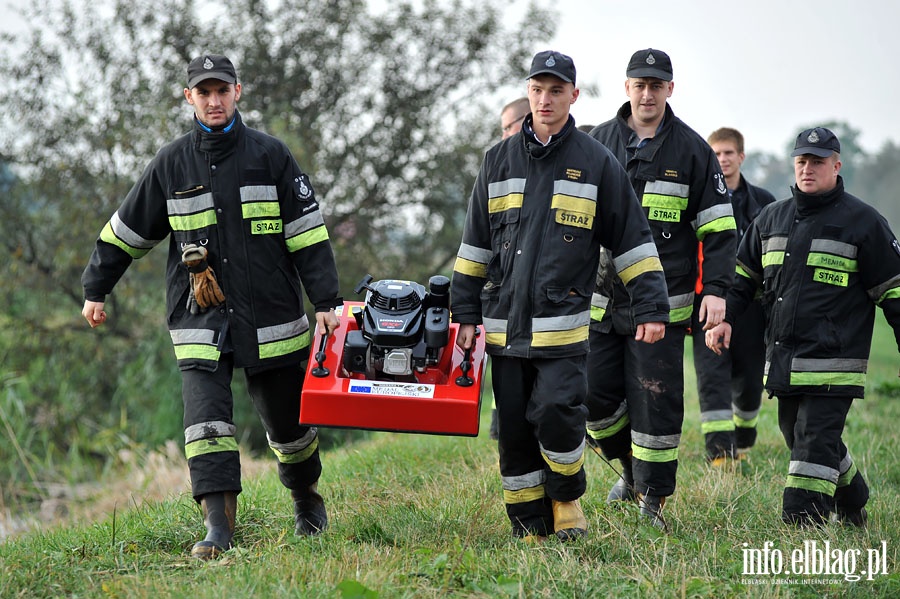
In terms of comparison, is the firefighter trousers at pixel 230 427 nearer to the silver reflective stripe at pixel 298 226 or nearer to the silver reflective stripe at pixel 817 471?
the silver reflective stripe at pixel 298 226

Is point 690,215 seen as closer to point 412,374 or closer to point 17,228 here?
point 412,374

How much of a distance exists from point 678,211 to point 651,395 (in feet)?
3.59

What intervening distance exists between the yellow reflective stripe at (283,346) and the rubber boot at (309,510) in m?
0.87

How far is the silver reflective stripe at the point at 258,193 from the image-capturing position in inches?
206

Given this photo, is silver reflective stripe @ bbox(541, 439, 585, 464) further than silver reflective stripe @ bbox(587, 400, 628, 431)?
No

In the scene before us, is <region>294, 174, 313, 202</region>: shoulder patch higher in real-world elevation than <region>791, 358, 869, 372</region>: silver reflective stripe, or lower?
higher

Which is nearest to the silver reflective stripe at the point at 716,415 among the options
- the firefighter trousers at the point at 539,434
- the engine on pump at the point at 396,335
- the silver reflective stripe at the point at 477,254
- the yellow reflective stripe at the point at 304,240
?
the firefighter trousers at the point at 539,434

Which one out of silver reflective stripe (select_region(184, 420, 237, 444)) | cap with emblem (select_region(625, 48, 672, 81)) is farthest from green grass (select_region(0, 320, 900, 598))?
cap with emblem (select_region(625, 48, 672, 81))

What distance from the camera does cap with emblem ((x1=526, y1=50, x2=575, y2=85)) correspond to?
491 centimetres

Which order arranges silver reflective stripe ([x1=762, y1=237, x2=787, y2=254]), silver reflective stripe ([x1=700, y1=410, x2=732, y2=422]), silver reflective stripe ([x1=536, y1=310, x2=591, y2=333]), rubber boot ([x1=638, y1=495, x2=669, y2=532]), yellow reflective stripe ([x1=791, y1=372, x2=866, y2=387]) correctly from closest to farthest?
silver reflective stripe ([x1=536, y1=310, x2=591, y2=333]) < rubber boot ([x1=638, y1=495, x2=669, y2=532]) < yellow reflective stripe ([x1=791, y1=372, x2=866, y2=387]) < silver reflective stripe ([x1=762, y1=237, x2=787, y2=254]) < silver reflective stripe ([x1=700, y1=410, x2=732, y2=422])

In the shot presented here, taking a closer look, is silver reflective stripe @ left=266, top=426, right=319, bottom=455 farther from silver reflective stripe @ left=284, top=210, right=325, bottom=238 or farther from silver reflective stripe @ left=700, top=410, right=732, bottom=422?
silver reflective stripe @ left=700, top=410, right=732, bottom=422

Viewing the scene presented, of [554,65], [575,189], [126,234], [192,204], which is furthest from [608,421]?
[126,234]

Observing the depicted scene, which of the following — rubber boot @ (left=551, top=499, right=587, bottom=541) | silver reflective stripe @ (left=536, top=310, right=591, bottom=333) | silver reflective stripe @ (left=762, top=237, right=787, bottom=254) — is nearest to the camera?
silver reflective stripe @ (left=536, top=310, right=591, bottom=333)

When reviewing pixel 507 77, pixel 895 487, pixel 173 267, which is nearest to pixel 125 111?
pixel 507 77
